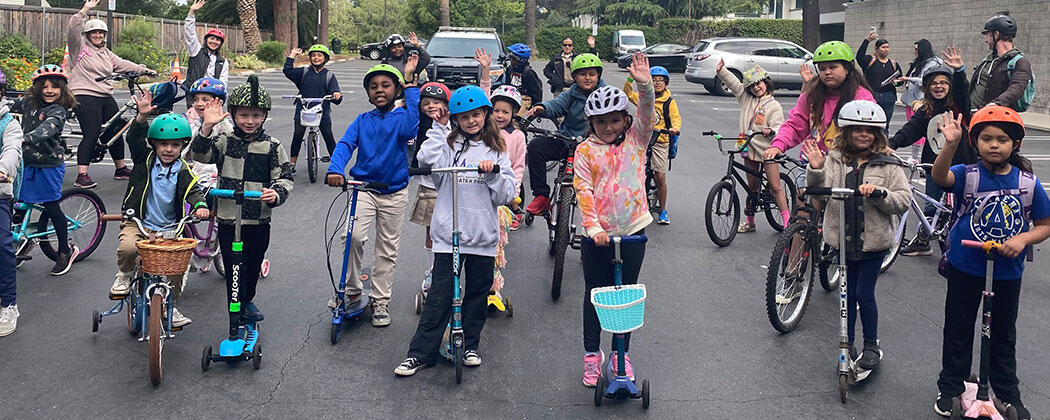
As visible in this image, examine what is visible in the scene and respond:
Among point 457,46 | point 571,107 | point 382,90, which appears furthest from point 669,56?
point 382,90

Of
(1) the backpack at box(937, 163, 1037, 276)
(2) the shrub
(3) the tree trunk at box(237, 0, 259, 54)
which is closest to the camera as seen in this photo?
(1) the backpack at box(937, 163, 1037, 276)

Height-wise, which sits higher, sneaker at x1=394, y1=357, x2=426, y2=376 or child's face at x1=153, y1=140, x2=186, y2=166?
child's face at x1=153, y1=140, x2=186, y2=166

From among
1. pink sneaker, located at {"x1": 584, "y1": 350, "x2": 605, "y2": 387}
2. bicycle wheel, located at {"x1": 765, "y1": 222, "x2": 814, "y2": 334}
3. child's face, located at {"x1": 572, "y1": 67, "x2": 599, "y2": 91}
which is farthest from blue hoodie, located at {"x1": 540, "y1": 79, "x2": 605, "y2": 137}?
pink sneaker, located at {"x1": 584, "y1": 350, "x2": 605, "y2": 387}

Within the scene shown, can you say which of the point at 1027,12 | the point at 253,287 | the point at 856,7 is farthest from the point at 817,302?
the point at 856,7

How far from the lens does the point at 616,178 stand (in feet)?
17.7

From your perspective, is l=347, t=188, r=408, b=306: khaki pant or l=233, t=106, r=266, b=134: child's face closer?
l=233, t=106, r=266, b=134: child's face

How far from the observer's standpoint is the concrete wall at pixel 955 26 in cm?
2411

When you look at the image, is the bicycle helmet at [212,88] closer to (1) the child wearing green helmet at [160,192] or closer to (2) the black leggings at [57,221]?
(1) the child wearing green helmet at [160,192]

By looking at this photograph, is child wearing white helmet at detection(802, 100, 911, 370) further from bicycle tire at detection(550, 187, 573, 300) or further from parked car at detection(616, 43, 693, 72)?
parked car at detection(616, 43, 693, 72)

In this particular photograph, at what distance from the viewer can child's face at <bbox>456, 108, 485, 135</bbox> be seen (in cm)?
571

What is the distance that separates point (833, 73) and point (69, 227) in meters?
6.23

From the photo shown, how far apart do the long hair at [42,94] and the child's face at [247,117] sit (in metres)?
2.84

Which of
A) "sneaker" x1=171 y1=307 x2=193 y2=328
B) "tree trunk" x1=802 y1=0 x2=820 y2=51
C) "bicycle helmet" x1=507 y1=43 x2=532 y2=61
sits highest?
"tree trunk" x1=802 y1=0 x2=820 y2=51

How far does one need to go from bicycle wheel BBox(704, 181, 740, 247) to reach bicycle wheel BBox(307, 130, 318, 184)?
527 cm
